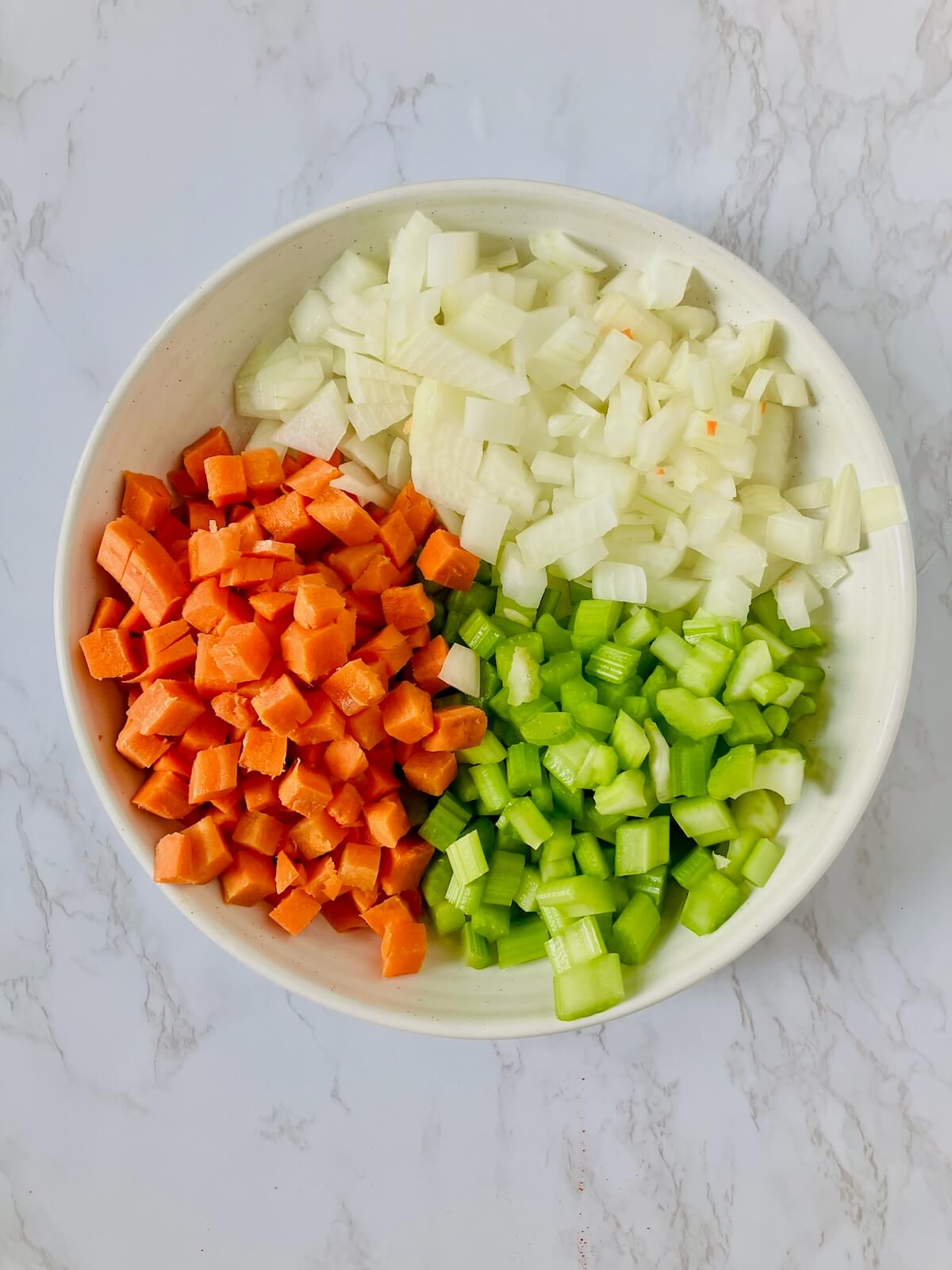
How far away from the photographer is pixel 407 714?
1.35m

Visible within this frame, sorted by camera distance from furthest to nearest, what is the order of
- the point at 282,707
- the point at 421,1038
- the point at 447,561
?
the point at 421,1038
the point at 447,561
the point at 282,707

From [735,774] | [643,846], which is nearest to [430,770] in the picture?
[643,846]

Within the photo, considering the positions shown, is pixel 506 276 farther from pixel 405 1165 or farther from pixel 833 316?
pixel 405 1165

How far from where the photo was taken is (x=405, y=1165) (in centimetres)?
167

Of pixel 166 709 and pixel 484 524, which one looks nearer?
pixel 166 709

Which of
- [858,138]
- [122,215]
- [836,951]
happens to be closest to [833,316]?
[858,138]

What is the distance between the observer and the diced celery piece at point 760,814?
1.39 metres

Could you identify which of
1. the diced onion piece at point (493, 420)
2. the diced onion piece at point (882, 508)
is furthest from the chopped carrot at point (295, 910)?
the diced onion piece at point (882, 508)

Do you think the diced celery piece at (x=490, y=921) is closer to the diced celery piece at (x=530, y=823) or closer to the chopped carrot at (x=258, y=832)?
the diced celery piece at (x=530, y=823)

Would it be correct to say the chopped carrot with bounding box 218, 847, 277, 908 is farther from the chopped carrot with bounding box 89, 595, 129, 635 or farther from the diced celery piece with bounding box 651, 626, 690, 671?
the diced celery piece with bounding box 651, 626, 690, 671

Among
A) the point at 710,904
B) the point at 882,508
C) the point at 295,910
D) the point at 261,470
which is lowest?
the point at 295,910

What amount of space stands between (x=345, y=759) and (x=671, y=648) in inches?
19.4

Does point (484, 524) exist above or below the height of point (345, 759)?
above

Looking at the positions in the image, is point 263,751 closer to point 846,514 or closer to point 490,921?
point 490,921
